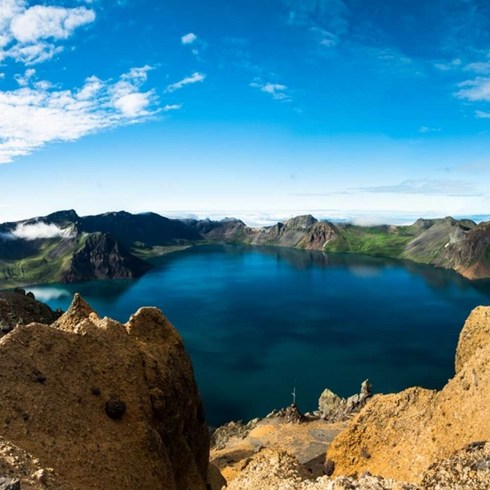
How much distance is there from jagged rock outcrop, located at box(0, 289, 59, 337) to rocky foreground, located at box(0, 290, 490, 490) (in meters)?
30.1

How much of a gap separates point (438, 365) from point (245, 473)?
129810mm

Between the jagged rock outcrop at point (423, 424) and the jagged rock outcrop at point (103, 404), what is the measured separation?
17988mm

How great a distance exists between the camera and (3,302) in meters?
74.6

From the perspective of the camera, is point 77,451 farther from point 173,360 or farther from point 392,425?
point 392,425

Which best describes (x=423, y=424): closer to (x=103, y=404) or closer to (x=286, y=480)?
(x=286, y=480)

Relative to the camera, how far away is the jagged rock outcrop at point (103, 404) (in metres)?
29.9

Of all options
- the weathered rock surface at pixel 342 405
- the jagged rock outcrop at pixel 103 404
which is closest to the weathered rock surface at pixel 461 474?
the jagged rock outcrop at pixel 103 404

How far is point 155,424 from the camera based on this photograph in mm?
40094

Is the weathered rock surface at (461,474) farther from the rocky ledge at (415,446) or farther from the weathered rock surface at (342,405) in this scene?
the weathered rock surface at (342,405)

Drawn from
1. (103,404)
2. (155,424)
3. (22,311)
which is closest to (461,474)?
Answer: (155,424)

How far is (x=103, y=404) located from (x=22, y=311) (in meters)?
48.7

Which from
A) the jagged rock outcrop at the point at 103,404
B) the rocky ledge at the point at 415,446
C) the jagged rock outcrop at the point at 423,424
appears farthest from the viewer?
the jagged rock outcrop at the point at 423,424

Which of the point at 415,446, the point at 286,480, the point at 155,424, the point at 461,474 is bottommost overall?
the point at 415,446

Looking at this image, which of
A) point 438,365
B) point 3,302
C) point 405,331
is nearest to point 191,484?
point 3,302
